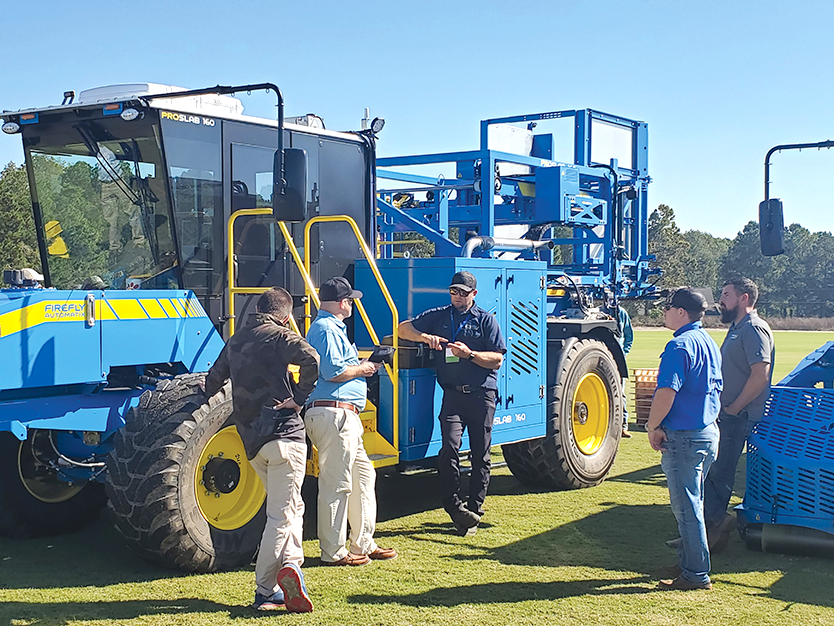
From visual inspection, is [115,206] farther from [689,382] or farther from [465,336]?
[689,382]

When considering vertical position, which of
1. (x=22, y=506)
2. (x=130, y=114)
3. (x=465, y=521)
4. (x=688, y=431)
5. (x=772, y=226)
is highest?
(x=130, y=114)

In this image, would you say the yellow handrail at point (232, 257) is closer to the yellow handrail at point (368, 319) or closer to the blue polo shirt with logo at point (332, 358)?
the yellow handrail at point (368, 319)

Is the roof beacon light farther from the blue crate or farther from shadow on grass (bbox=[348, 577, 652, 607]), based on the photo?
the blue crate

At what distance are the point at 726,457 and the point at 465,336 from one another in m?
2.08

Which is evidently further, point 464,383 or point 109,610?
point 464,383

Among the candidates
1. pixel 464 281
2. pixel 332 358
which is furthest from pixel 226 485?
pixel 464 281

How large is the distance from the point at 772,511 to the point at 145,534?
4.23 metres

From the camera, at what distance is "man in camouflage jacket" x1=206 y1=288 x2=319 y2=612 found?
5.33 meters

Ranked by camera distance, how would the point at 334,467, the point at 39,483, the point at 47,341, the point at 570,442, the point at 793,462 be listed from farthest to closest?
the point at 570,442 < the point at 39,483 < the point at 793,462 < the point at 334,467 < the point at 47,341

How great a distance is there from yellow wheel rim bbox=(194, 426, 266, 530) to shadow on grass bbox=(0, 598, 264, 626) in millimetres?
681

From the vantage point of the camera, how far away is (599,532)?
720 cm

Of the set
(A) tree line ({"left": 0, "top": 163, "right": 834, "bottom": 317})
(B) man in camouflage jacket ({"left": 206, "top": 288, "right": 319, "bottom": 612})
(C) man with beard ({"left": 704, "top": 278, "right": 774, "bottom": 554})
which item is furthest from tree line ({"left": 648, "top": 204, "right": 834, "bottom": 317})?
(B) man in camouflage jacket ({"left": 206, "top": 288, "right": 319, "bottom": 612})

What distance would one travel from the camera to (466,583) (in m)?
5.87

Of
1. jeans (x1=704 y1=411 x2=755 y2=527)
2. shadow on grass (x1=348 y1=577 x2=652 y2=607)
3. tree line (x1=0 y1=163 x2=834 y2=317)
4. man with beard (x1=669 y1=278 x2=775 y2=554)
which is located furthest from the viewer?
tree line (x1=0 y1=163 x2=834 y2=317)
